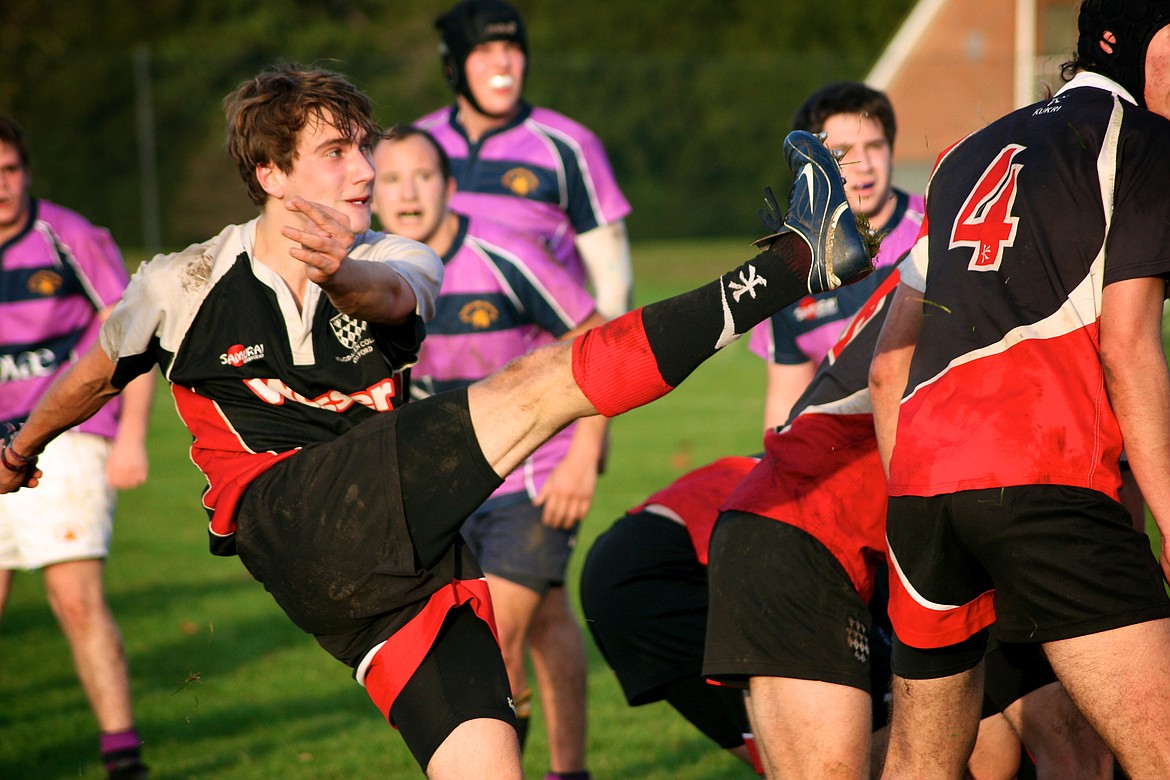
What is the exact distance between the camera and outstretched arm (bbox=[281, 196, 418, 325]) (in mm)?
2838

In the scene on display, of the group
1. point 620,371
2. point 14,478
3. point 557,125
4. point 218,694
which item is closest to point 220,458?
point 14,478

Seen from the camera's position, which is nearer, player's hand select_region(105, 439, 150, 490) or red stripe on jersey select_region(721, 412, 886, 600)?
red stripe on jersey select_region(721, 412, 886, 600)

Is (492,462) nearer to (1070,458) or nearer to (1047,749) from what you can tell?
(1070,458)

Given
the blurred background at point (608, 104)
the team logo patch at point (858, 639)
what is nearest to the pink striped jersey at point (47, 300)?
the team logo patch at point (858, 639)

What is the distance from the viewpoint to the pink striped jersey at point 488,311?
16.8 feet

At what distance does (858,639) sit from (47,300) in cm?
378

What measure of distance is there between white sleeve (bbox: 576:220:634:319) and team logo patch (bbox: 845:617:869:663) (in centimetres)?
248

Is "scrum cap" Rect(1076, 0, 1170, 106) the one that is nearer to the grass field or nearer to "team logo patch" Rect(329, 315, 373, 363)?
"team logo patch" Rect(329, 315, 373, 363)

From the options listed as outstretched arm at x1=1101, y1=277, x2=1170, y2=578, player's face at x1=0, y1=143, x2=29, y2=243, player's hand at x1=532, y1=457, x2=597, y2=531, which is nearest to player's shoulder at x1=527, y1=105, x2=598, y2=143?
player's hand at x1=532, y1=457, x2=597, y2=531

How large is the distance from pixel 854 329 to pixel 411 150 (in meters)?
2.17

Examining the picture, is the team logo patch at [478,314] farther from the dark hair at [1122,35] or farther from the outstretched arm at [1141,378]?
the outstretched arm at [1141,378]

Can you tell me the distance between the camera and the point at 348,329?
3.33 m

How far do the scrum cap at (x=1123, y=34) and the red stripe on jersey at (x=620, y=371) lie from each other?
121cm

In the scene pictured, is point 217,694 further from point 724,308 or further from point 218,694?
point 724,308
